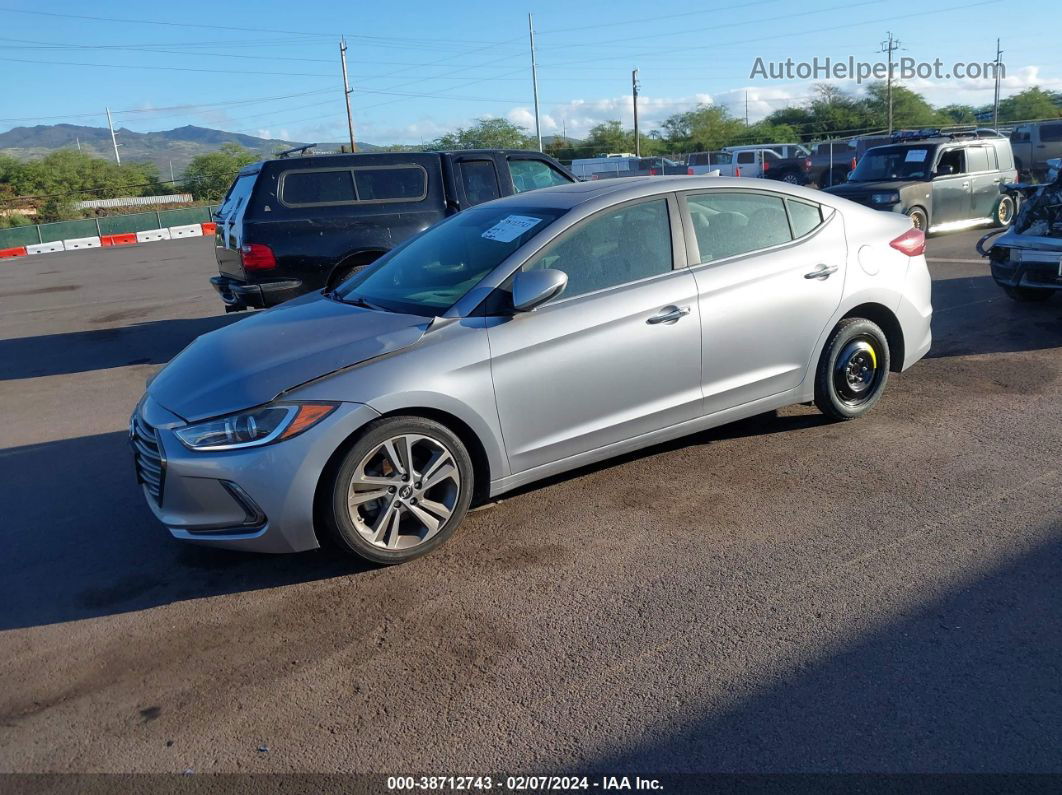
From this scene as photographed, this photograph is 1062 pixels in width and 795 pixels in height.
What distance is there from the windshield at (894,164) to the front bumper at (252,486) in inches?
560

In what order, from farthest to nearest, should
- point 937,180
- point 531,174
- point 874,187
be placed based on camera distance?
point 937,180 < point 874,187 < point 531,174

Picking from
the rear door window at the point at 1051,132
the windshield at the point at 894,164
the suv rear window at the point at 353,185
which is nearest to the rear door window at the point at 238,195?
the suv rear window at the point at 353,185

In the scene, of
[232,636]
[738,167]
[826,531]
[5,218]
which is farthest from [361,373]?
[5,218]

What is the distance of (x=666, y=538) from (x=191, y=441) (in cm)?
228

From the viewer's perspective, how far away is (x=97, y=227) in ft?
113

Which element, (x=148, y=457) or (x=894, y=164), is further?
(x=894, y=164)

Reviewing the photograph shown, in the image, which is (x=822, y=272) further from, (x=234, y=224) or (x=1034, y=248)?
(x=234, y=224)

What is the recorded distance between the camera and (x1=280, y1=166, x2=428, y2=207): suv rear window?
29.8 ft

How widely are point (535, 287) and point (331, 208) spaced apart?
540cm

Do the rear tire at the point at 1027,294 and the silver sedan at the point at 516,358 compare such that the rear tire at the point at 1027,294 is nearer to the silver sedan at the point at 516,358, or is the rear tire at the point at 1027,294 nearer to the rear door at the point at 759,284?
the silver sedan at the point at 516,358

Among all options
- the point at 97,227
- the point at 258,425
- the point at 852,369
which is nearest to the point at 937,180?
the point at 852,369

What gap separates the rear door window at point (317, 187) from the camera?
9031 millimetres

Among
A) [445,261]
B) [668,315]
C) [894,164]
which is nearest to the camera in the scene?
[668,315]

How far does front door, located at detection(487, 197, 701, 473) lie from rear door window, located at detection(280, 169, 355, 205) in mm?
5126
